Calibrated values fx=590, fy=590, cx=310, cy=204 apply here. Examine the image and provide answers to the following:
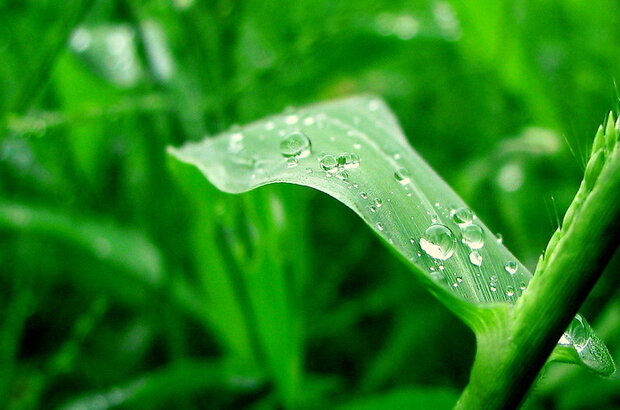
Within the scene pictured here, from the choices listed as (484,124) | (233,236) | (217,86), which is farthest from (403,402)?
(484,124)

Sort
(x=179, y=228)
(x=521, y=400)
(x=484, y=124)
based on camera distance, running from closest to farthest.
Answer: (x=521, y=400)
(x=179, y=228)
(x=484, y=124)

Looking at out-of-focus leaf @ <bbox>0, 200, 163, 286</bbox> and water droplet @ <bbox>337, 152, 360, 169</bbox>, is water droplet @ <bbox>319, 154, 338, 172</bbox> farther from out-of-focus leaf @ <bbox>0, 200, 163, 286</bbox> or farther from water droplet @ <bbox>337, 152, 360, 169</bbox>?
out-of-focus leaf @ <bbox>0, 200, 163, 286</bbox>

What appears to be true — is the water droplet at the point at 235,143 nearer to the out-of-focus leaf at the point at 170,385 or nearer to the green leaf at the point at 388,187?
the green leaf at the point at 388,187

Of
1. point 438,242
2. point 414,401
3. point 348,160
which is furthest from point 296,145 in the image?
point 414,401

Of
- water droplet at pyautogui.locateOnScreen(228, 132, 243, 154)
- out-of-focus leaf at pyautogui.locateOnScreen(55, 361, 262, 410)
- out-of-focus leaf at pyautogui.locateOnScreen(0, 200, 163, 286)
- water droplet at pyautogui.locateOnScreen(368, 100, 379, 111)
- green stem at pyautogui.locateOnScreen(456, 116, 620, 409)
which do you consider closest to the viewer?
green stem at pyautogui.locateOnScreen(456, 116, 620, 409)

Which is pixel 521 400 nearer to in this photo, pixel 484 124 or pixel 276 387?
pixel 276 387

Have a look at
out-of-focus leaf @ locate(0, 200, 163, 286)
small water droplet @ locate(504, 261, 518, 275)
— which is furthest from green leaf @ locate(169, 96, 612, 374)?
out-of-focus leaf @ locate(0, 200, 163, 286)

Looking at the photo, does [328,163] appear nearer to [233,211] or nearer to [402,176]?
[402,176]
